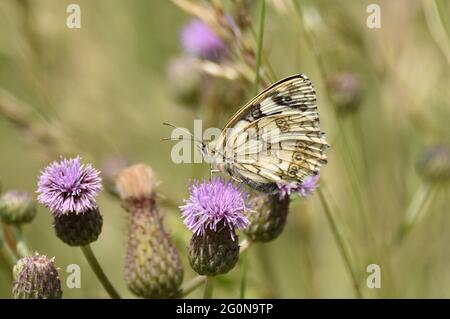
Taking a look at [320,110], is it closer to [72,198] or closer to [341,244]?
[341,244]

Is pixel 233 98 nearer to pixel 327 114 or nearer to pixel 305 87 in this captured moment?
pixel 327 114

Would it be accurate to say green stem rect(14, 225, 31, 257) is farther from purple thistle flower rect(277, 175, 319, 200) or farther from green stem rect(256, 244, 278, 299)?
green stem rect(256, 244, 278, 299)

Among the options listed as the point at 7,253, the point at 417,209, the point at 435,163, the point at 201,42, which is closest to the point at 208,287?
the point at 7,253

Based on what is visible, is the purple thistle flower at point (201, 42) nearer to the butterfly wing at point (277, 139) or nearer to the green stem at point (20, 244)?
the butterfly wing at point (277, 139)

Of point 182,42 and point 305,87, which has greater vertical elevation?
point 182,42

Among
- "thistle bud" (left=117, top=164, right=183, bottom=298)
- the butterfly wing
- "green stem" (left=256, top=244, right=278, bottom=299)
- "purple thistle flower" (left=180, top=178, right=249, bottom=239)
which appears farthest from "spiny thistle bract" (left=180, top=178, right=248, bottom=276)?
"green stem" (left=256, top=244, right=278, bottom=299)
